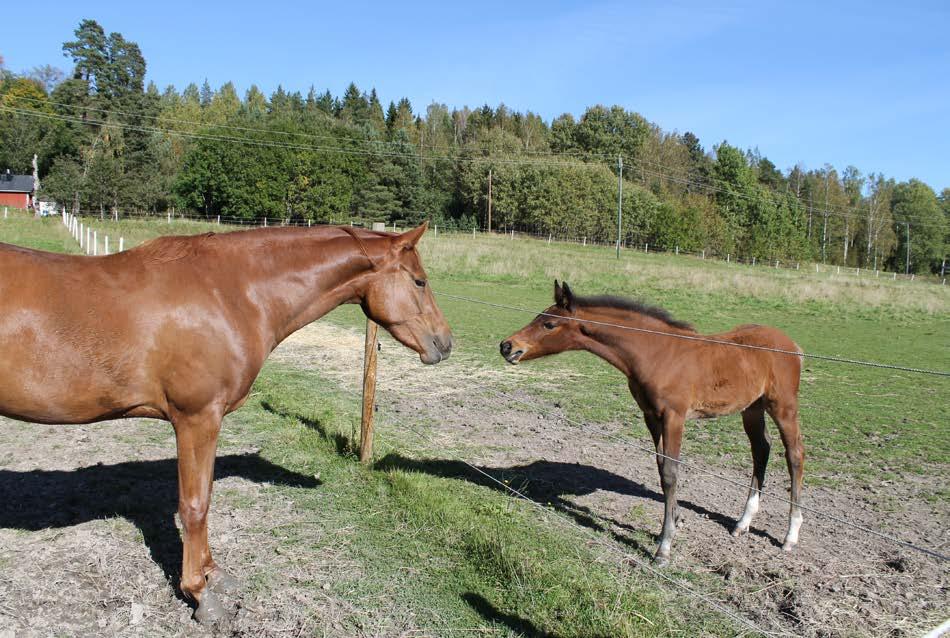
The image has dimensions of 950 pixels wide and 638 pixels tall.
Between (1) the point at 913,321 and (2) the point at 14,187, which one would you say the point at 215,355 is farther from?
(2) the point at 14,187

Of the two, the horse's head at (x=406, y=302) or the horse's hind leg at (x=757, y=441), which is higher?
the horse's head at (x=406, y=302)

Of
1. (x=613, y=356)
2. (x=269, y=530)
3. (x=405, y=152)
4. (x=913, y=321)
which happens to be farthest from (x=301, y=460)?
(x=405, y=152)

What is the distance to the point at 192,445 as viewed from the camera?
12.1 ft

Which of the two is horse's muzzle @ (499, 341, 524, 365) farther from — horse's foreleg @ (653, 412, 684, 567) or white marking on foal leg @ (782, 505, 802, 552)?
white marking on foal leg @ (782, 505, 802, 552)

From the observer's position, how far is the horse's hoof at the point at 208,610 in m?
3.65

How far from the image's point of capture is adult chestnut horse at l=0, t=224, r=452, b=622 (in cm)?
341

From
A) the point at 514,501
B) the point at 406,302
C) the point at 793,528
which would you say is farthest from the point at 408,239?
the point at 793,528

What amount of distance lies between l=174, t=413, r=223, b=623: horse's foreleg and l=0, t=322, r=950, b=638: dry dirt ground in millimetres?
164

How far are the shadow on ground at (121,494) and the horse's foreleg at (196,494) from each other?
464 millimetres

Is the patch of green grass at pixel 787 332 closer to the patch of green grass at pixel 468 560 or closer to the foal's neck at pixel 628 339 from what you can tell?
the foal's neck at pixel 628 339

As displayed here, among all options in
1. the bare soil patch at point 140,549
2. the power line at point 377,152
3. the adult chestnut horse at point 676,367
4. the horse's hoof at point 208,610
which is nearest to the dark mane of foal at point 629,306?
the adult chestnut horse at point 676,367

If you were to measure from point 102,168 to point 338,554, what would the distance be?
5446cm

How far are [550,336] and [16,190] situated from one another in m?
76.2

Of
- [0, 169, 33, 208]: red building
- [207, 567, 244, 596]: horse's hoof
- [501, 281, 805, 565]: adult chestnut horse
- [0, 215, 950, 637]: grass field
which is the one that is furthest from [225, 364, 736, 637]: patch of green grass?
[0, 169, 33, 208]: red building
